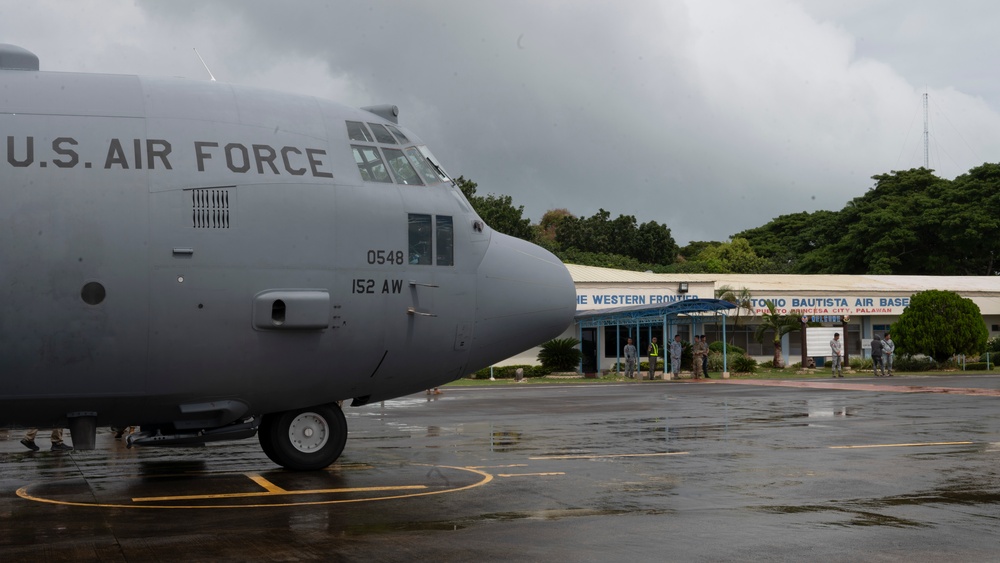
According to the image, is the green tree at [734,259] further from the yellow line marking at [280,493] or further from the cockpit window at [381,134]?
the yellow line marking at [280,493]

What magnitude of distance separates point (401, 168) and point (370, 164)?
17.6 inches

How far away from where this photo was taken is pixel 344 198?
12.4m

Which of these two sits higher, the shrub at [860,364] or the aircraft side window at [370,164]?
the aircraft side window at [370,164]

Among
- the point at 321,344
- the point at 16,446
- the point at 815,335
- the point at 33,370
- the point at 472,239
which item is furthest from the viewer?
the point at 815,335

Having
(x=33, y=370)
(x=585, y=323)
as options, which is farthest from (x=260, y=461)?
(x=585, y=323)

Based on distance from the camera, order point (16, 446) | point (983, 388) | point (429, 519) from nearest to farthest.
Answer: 1. point (429, 519)
2. point (16, 446)
3. point (983, 388)

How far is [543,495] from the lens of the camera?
453 inches

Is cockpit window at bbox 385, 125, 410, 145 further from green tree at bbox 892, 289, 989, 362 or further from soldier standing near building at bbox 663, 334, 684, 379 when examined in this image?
green tree at bbox 892, 289, 989, 362

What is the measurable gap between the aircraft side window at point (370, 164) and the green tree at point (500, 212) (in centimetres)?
5798

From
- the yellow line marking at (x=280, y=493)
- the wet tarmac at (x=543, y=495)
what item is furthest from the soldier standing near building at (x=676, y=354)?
the yellow line marking at (x=280, y=493)

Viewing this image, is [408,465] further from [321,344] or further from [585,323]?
[585,323]

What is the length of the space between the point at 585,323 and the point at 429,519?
40786 mm

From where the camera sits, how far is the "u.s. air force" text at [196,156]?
10992 millimetres

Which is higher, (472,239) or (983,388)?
(472,239)
